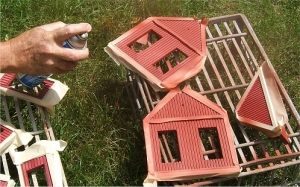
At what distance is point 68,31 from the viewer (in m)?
1.46

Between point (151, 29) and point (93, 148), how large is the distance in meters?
Answer: 0.60

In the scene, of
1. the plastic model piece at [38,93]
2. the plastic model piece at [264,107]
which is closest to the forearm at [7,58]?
the plastic model piece at [38,93]

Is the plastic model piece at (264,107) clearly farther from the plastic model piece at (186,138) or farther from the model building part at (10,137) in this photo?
the model building part at (10,137)

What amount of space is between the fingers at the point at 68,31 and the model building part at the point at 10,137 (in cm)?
51

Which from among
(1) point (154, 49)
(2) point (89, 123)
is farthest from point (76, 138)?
(1) point (154, 49)

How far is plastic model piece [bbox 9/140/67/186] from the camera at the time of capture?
1.71m

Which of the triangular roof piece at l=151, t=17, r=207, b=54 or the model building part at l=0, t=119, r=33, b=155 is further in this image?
the triangular roof piece at l=151, t=17, r=207, b=54

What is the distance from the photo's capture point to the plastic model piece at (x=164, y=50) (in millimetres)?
1821

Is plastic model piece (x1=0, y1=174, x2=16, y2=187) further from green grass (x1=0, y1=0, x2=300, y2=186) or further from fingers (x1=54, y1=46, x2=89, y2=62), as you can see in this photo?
fingers (x1=54, y1=46, x2=89, y2=62)

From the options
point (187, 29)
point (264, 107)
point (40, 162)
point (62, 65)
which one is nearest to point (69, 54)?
point (62, 65)

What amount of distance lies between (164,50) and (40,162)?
0.65 m

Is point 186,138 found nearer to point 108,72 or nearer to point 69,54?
point 69,54

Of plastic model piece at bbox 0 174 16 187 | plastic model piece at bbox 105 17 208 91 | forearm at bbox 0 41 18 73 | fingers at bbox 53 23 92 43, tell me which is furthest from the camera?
plastic model piece at bbox 105 17 208 91

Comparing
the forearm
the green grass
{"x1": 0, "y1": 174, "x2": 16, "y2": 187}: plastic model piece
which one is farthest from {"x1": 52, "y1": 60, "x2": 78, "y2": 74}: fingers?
the green grass
